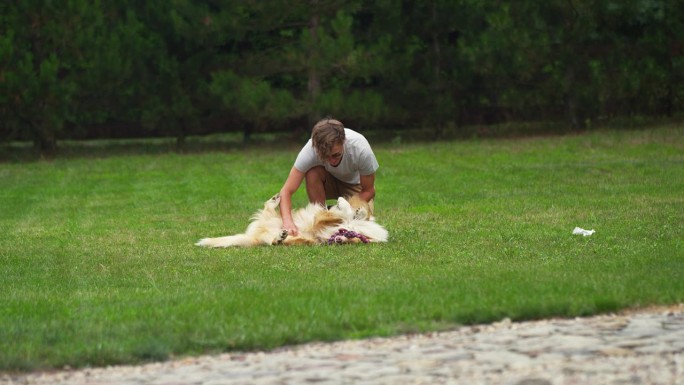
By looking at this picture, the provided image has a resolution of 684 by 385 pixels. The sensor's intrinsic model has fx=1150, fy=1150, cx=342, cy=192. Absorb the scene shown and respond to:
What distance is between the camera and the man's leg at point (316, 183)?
40.7 ft

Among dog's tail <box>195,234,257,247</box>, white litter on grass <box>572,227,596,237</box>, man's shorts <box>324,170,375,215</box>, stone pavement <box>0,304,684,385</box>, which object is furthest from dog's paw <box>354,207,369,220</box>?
stone pavement <box>0,304,684,385</box>

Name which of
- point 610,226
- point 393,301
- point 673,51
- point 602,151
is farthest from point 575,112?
point 393,301

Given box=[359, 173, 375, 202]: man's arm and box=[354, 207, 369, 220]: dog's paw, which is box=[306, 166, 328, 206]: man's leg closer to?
box=[359, 173, 375, 202]: man's arm

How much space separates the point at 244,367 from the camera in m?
6.49

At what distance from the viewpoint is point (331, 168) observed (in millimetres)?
12336

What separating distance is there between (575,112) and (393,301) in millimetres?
24238

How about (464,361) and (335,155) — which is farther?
(335,155)

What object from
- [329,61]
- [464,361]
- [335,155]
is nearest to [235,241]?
[335,155]

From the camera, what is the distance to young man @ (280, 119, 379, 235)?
11.6 meters

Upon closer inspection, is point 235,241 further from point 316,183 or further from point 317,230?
point 316,183

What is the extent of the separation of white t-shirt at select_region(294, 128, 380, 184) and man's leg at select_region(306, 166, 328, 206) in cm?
11

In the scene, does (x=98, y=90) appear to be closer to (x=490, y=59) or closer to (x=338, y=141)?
(x=490, y=59)

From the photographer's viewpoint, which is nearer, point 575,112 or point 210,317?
point 210,317

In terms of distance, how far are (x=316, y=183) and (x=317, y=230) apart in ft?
3.10
